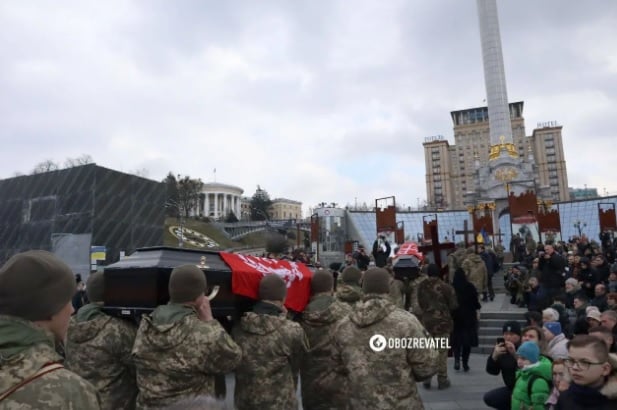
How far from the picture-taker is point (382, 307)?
3506 mm

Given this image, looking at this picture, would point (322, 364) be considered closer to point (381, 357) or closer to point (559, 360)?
point (381, 357)

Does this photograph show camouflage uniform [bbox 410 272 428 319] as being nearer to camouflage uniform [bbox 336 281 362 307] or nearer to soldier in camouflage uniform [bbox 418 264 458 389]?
soldier in camouflage uniform [bbox 418 264 458 389]

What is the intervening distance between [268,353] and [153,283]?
1108mm

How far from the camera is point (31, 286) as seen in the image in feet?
5.32

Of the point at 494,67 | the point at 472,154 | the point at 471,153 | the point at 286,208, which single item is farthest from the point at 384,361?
the point at 471,153

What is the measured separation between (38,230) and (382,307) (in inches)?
851

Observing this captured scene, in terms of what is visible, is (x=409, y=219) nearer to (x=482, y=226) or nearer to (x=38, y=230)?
(x=482, y=226)

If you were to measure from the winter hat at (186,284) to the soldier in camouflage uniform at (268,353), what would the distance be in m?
0.78

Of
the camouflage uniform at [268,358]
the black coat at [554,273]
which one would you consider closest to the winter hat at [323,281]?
the camouflage uniform at [268,358]

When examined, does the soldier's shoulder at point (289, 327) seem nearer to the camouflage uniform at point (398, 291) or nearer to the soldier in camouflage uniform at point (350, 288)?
the soldier in camouflage uniform at point (350, 288)

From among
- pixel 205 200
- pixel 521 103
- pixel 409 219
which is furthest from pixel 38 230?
pixel 521 103

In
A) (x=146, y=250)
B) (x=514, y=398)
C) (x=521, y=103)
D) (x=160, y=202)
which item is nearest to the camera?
(x=514, y=398)

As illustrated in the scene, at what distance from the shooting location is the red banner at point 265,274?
13.5ft

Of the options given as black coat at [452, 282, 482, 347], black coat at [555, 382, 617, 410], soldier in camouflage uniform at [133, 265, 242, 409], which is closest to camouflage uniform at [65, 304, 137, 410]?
soldier in camouflage uniform at [133, 265, 242, 409]
